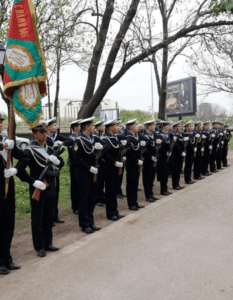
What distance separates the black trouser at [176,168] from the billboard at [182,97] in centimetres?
967

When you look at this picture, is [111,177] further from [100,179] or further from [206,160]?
[206,160]

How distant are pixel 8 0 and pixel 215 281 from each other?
1101 centimetres

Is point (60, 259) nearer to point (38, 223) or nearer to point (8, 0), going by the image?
point (38, 223)

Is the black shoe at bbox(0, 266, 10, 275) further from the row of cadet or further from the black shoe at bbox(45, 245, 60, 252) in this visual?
the black shoe at bbox(45, 245, 60, 252)

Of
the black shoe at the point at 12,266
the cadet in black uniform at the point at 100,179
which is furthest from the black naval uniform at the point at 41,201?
the cadet in black uniform at the point at 100,179

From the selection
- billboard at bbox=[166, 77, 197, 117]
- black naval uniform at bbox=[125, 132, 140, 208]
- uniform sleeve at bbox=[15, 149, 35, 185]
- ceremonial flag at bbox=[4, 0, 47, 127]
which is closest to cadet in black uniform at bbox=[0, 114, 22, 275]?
uniform sleeve at bbox=[15, 149, 35, 185]

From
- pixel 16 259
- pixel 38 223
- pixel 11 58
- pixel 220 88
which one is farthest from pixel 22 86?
pixel 220 88

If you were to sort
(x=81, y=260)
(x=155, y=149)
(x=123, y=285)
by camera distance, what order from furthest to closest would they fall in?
(x=155, y=149), (x=81, y=260), (x=123, y=285)

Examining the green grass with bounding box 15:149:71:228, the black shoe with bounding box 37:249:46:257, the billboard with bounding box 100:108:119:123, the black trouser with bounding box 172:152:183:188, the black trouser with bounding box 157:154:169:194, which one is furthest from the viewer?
the billboard with bounding box 100:108:119:123

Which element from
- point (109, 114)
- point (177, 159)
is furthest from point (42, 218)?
point (109, 114)

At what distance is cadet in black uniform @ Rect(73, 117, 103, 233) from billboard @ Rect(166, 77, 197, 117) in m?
14.2

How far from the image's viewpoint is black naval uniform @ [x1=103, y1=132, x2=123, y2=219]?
24.6 ft

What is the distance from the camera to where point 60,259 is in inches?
210

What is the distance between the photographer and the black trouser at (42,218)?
18.3 feet
